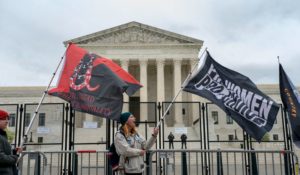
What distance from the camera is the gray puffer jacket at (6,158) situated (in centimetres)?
575

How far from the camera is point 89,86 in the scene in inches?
348

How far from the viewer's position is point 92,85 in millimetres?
8844

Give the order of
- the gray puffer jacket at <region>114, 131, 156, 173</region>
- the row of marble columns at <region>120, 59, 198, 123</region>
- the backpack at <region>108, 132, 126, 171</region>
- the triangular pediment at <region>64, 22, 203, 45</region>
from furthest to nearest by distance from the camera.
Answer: the triangular pediment at <region>64, 22, 203, 45</region>, the row of marble columns at <region>120, 59, 198, 123</region>, the backpack at <region>108, 132, 126, 171</region>, the gray puffer jacket at <region>114, 131, 156, 173</region>

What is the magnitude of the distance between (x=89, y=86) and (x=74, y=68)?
655 millimetres

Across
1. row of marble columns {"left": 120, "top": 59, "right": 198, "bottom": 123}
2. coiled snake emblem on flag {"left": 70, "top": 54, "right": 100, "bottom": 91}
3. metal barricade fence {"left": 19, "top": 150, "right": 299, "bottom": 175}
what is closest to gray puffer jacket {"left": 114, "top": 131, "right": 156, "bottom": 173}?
metal barricade fence {"left": 19, "top": 150, "right": 299, "bottom": 175}

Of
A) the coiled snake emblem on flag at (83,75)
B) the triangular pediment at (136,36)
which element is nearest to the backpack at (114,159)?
the coiled snake emblem on flag at (83,75)

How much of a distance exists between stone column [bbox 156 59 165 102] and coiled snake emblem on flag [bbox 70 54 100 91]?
47.4 meters

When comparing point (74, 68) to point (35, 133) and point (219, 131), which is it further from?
point (219, 131)

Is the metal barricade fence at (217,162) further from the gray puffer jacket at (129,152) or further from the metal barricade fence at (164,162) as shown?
the gray puffer jacket at (129,152)

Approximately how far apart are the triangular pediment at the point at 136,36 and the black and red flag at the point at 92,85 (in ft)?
160

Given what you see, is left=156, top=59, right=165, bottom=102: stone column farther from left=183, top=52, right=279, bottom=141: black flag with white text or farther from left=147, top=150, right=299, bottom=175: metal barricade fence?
left=183, top=52, right=279, bottom=141: black flag with white text

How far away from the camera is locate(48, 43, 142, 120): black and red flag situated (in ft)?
27.8

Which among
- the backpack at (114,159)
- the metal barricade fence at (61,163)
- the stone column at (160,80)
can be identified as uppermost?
the stone column at (160,80)

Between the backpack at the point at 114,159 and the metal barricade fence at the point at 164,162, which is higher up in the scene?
the backpack at the point at 114,159
